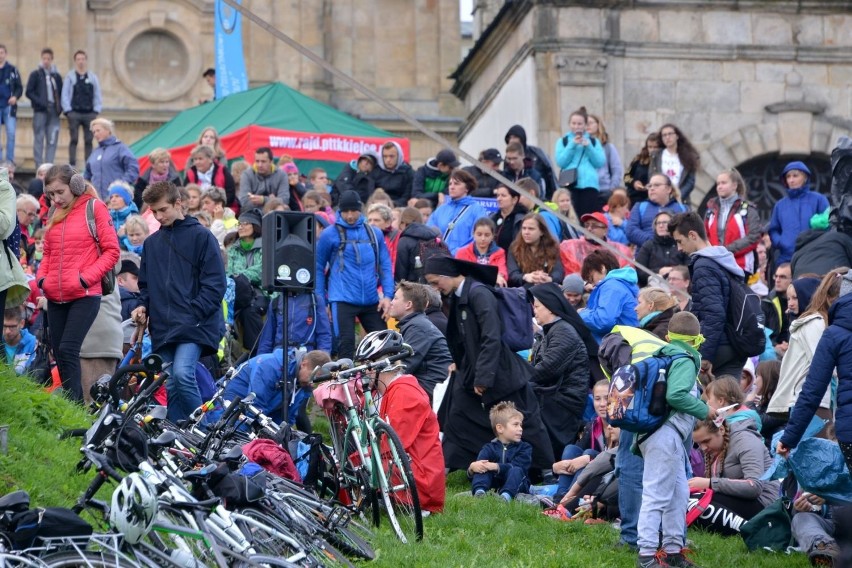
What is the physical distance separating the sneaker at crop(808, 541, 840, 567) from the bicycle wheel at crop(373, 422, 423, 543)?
8.40 feet

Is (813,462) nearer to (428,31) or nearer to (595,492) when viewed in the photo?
(595,492)

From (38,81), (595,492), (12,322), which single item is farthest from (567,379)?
(38,81)

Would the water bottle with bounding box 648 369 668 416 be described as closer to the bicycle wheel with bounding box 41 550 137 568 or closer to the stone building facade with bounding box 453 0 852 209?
the bicycle wheel with bounding box 41 550 137 568

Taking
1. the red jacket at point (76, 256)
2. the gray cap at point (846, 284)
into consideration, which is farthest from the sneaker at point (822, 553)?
the red jacket at point (76, 256)

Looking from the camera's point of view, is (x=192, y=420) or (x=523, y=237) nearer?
(x=192, y=420)

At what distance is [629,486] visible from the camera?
1115 centimetres

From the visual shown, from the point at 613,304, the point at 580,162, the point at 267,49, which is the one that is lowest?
the point at 613,304

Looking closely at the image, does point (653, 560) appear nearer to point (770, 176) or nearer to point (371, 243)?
point (371, 243)

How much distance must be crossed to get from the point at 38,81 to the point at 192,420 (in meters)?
18.0

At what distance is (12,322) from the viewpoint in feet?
50.1

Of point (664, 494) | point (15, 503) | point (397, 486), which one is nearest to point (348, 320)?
point (397, 486)

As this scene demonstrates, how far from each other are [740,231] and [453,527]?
7.08 m

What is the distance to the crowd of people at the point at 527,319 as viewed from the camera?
37.5 ft

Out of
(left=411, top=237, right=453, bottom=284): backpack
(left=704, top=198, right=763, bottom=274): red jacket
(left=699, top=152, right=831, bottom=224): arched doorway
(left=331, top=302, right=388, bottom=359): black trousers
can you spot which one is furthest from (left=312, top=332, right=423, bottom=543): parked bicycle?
(left=699, top=152, right=831, bottom=224): arched doorway
